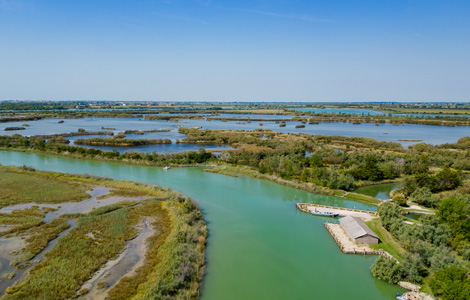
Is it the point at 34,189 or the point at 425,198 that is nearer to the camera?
the point at 425,198

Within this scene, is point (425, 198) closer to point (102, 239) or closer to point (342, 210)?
point (342, 210)

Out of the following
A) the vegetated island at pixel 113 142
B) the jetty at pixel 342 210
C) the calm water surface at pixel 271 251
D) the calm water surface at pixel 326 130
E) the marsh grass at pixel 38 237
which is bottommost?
the calm water surface at pixel 271 251

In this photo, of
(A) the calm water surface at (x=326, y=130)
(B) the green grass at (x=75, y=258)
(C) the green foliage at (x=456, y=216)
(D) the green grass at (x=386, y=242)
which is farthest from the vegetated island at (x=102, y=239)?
(A) the calm water surface at (x=326, y=130)

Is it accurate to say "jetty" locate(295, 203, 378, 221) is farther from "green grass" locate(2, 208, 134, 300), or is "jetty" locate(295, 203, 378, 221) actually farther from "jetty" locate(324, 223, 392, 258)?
"green grass" locate(2, 208, 134, 300)

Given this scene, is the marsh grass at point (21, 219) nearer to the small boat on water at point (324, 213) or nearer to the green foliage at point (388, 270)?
the small boat on water at point (324, 213)

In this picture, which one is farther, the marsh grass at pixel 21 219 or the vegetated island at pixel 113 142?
the vegetated island at pixel 113 142

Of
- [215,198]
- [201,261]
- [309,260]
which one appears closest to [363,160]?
[215,198]

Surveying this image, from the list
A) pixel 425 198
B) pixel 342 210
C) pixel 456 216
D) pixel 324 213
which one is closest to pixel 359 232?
pixel 324 213
